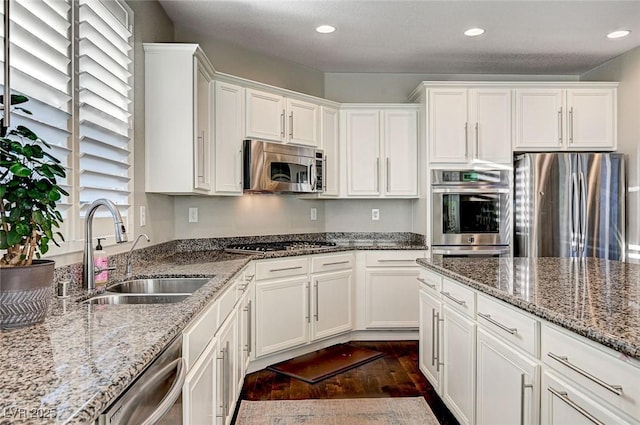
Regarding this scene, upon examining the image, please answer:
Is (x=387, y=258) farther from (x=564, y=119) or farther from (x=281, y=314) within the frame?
(x=564, y=119)

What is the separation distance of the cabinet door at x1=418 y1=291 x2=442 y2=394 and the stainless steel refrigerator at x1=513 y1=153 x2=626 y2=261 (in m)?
1.75

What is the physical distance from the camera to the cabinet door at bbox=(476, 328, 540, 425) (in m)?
1.67

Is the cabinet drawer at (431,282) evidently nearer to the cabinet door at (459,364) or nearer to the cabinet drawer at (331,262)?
the cabinet door at (459,364)

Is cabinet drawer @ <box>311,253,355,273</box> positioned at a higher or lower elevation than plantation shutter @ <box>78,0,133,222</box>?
lower

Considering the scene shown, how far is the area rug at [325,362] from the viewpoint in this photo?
346 cm

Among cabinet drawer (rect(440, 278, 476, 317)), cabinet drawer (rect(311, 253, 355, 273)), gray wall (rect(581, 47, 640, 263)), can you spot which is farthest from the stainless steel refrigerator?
cabinet drawer (rect(440, 278, 476, 317))

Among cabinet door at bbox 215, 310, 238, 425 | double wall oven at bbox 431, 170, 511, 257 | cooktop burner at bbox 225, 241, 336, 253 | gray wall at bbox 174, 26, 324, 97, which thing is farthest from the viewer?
double wall oven at bbox 431, 170, 511, 257

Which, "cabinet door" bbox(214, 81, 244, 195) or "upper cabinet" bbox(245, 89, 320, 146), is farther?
"upper cabinet" bbox(245, 89, 320, 146)

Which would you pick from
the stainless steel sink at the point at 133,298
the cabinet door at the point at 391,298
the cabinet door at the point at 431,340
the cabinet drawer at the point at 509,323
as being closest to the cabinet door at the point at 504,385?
the cabinet drawer at the point at 509,323

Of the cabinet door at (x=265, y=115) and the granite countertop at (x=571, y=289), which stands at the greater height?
the cabinet door at (x=265, y=115)

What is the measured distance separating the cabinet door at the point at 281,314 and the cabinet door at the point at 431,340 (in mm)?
1074

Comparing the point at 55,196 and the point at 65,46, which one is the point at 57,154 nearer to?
the point at 65,46

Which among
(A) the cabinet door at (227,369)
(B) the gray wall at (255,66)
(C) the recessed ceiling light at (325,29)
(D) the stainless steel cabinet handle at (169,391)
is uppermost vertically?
(C) the recessed ceiling light at (325,29)

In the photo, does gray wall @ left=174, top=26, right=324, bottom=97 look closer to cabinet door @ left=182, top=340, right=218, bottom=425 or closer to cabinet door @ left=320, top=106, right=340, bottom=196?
cabinet door @ left=320, top=106, right=340, bottom=196
